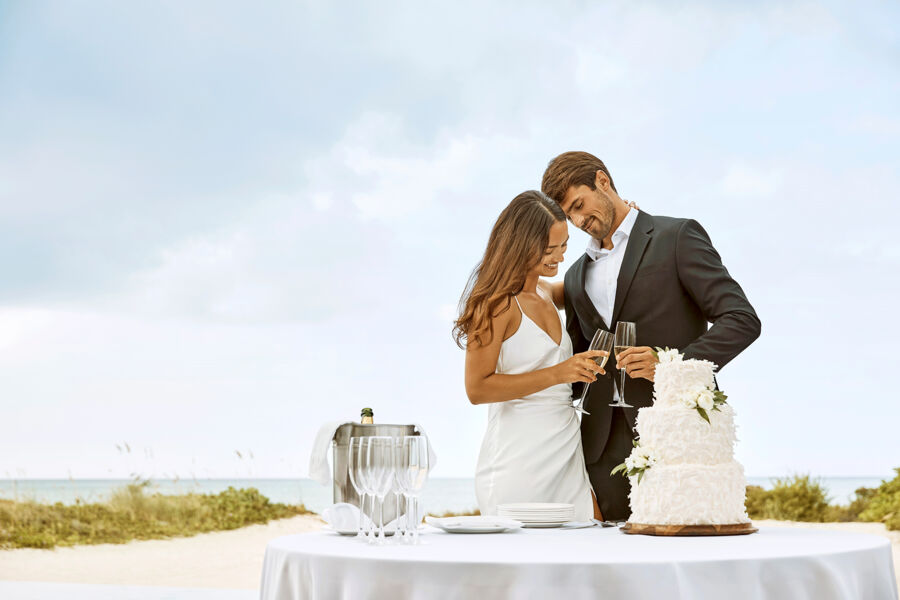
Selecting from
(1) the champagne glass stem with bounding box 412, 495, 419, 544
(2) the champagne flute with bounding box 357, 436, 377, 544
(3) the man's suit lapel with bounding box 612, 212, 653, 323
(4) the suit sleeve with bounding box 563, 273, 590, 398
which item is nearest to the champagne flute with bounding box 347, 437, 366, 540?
(2) the champagne flute with bounding box 357, 436, 377, 544

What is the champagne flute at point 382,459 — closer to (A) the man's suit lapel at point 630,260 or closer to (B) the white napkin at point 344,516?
(B) the white napkin at point 344,516

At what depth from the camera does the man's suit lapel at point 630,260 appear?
9.81 ft

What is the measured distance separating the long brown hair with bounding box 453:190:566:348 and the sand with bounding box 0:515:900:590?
7538 mm

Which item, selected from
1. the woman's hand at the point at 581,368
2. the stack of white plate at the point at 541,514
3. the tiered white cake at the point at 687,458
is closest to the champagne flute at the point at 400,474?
the stack of white plate at the point at 541,514

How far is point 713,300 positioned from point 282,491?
22.3 m

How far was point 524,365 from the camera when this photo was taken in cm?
290

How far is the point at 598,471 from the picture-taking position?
9.61 feet

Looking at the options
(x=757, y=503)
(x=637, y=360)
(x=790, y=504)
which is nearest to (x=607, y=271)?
(x=637, y=360)

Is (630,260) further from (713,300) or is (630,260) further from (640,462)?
(640,462)

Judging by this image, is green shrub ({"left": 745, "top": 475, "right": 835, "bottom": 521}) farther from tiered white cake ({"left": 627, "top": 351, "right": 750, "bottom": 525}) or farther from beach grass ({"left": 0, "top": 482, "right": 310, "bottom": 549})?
tiered white cake ({"left": 627, "top": 351, "right": 750, "bottom": 525})

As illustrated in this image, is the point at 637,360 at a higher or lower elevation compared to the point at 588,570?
higher

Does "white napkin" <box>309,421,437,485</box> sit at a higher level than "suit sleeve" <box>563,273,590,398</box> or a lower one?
lower

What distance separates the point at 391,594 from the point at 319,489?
18.7 meters

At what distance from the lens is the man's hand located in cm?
235
